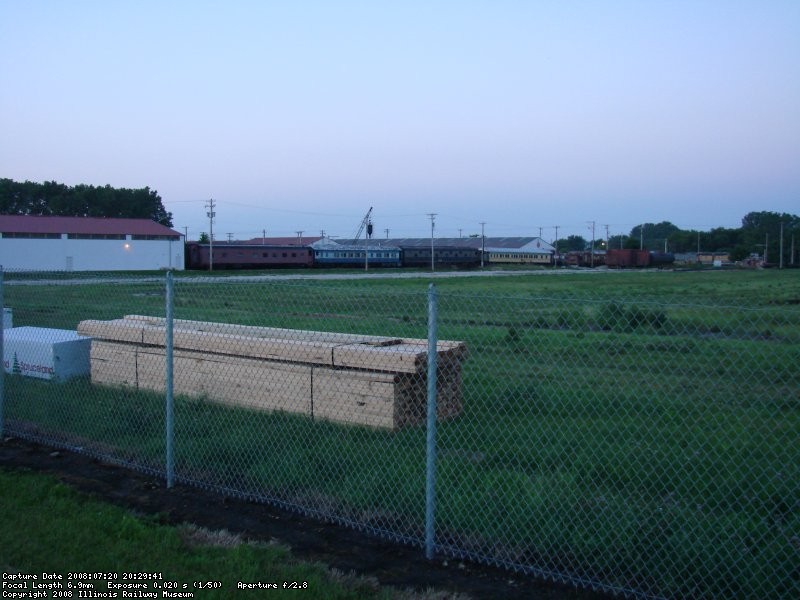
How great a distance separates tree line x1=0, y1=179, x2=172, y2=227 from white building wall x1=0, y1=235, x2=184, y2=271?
1437 inches

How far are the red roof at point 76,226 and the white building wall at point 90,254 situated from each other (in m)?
0.96

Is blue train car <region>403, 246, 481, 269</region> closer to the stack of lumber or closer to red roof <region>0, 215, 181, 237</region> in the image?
red roof <region>0, 215, 181, 237</region>

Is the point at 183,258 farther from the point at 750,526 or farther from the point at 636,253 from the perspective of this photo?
the point at 750,526

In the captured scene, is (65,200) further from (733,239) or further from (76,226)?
(733,239)

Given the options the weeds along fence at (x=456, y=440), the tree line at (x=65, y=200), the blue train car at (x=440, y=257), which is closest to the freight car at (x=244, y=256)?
the blue train car at (x=440, y=257)

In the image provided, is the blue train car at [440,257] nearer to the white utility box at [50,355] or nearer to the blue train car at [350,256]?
the blue train car at [350,256]

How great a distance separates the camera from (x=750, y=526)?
17.1 ft

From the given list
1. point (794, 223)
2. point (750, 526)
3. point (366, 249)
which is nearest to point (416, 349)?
point (750, 526)

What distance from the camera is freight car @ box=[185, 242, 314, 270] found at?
65.7 m

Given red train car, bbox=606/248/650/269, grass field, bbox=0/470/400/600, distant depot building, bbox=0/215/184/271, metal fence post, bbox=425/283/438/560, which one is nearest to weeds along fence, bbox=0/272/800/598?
metal fence post, bbox=425/283/438/560

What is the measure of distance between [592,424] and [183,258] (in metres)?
63.6

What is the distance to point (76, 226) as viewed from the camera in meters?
62.8

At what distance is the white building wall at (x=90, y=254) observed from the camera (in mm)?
57750

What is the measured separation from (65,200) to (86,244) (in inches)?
1536
